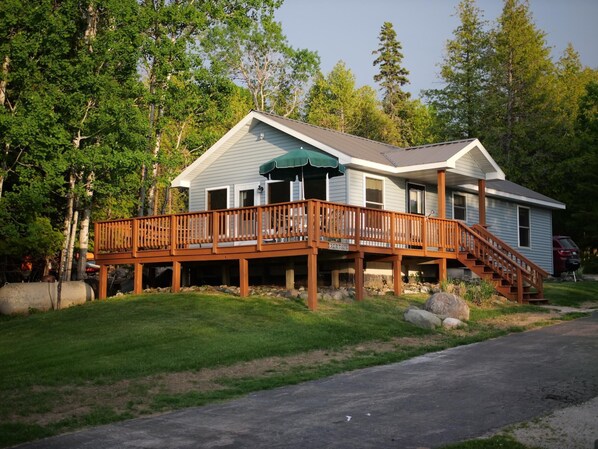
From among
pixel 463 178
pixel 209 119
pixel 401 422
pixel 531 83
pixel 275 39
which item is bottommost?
pixel 401 422

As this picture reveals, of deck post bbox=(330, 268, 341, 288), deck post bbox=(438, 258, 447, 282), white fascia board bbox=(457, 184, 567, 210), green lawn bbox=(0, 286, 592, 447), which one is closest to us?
green lawn bbox=(0, 286, 592, 447)

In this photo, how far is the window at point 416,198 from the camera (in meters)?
24.7

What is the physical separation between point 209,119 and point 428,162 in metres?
11.8

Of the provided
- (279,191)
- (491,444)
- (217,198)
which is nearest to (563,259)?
(279,191)

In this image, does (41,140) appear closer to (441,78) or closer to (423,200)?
(423,200)

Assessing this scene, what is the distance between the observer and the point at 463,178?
25.4 m

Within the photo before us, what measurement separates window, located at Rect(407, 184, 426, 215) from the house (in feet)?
0.13

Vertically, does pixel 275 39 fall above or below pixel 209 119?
above

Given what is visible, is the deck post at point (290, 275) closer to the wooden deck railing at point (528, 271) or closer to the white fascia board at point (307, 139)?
the white fascia board at point (307, 139)

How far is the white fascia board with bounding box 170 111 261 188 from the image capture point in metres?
24.3

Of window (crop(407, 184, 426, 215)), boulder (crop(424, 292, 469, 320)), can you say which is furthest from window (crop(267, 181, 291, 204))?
boulder (crop(424, 292, 469, 320))

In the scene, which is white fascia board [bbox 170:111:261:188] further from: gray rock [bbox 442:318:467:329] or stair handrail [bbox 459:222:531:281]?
gray rock [bbox 442:318:467:329]

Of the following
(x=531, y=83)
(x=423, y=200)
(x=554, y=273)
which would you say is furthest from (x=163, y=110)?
(x=531, y=83)

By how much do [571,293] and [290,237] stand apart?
37.5 feet
